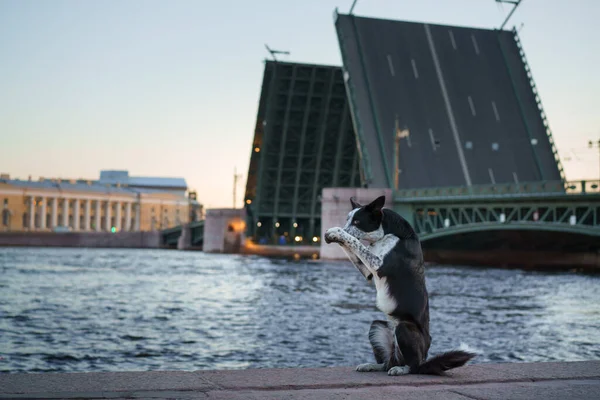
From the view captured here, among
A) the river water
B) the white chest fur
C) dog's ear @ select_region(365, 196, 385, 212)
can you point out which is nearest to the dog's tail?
the white chest fur

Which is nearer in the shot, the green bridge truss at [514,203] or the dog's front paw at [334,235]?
the dog's front paw at [334,235]

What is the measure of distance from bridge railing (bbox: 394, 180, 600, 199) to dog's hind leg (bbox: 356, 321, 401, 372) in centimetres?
2177

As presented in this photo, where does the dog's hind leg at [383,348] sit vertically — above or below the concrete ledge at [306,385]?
above

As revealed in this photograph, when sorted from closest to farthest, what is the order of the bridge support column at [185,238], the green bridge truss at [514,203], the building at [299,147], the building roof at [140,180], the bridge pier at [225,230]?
the green bridge truss at [514,203], the building at [299,147], the bridge pier at [225,230], the bridge support column at [185,238], the building roof at [140,180]

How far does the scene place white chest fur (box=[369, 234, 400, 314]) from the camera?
425 cm

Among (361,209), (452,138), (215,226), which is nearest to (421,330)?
(361,209)

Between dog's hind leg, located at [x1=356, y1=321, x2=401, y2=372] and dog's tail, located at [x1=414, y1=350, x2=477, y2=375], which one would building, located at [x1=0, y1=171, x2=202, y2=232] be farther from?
dog's tail, located at [x1=414, y1=350, x2=477, y2=375]

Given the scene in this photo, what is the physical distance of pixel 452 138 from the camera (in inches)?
1289

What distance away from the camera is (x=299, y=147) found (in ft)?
132

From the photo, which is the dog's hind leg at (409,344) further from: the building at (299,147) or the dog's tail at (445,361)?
the building at (299,147)

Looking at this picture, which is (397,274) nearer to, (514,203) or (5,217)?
(514,203)

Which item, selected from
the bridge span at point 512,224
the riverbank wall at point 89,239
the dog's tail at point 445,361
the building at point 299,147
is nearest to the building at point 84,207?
the riverbank wall at point 89,239

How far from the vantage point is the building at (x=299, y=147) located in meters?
36.8

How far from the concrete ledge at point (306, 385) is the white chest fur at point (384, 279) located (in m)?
0.32
